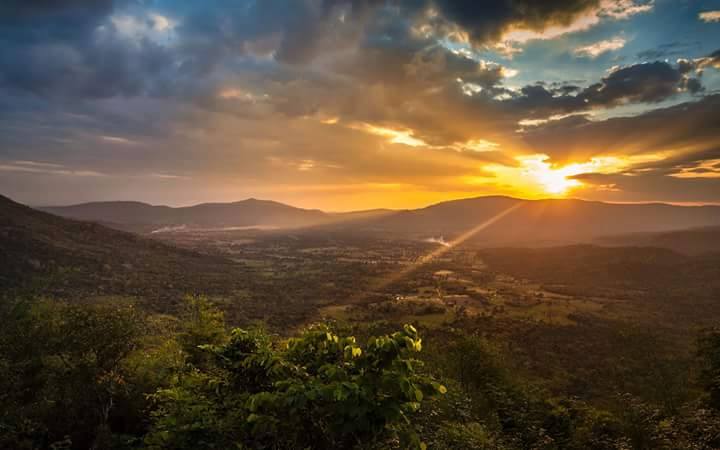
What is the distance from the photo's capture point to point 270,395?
6.70m

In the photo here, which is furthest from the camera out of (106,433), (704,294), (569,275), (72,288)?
(569,275)

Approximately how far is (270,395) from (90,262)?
480 ft

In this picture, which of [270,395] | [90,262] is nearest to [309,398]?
[270,395]

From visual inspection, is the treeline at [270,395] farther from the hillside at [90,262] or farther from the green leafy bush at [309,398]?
the hillside at [90,262]

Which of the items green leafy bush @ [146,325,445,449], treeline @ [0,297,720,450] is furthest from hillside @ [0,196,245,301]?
green leafy bush @ [146,325,445,449]

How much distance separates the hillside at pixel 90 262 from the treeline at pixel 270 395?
8029 centimetres

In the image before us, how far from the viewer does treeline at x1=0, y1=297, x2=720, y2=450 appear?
22.1ft

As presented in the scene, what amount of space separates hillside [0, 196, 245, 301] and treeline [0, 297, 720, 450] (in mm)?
80295

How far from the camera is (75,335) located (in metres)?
21.3

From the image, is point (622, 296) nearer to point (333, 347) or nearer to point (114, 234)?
point (333, 347)

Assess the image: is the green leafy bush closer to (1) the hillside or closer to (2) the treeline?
(2) the treeline

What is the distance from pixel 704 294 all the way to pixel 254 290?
169m

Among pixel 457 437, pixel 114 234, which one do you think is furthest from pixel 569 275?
pixel 114 234

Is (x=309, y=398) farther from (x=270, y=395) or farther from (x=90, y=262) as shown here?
(x=90, y=262)
